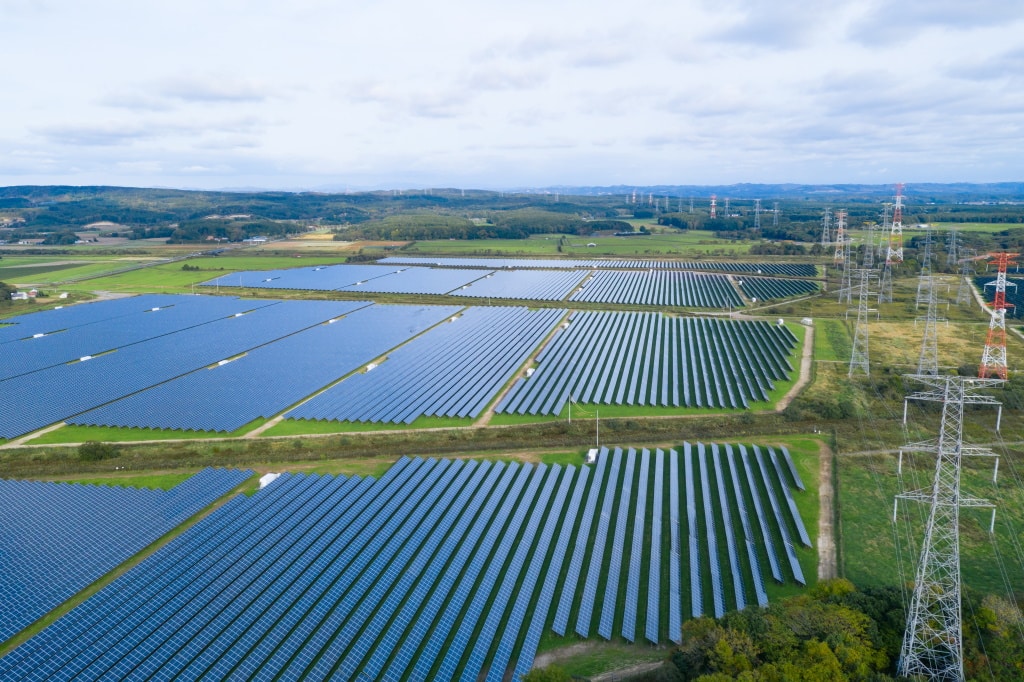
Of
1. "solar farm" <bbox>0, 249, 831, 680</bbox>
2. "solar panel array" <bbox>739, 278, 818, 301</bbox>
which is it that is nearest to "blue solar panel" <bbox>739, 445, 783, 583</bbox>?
"solar farm" <bbox>0, 249, 831, 680</bbox>

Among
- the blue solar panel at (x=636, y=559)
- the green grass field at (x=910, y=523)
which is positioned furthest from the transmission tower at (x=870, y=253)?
the blue solar panel at (x=636, y=559)

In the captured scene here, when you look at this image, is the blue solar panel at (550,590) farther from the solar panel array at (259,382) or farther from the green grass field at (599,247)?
the green grass field at (599,247)

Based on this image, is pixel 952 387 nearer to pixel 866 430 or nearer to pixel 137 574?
pixel 866 430

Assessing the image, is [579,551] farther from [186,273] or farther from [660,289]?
[186,273]

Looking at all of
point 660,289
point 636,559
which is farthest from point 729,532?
point 660,289

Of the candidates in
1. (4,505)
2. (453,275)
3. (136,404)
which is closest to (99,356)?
(136,404)
